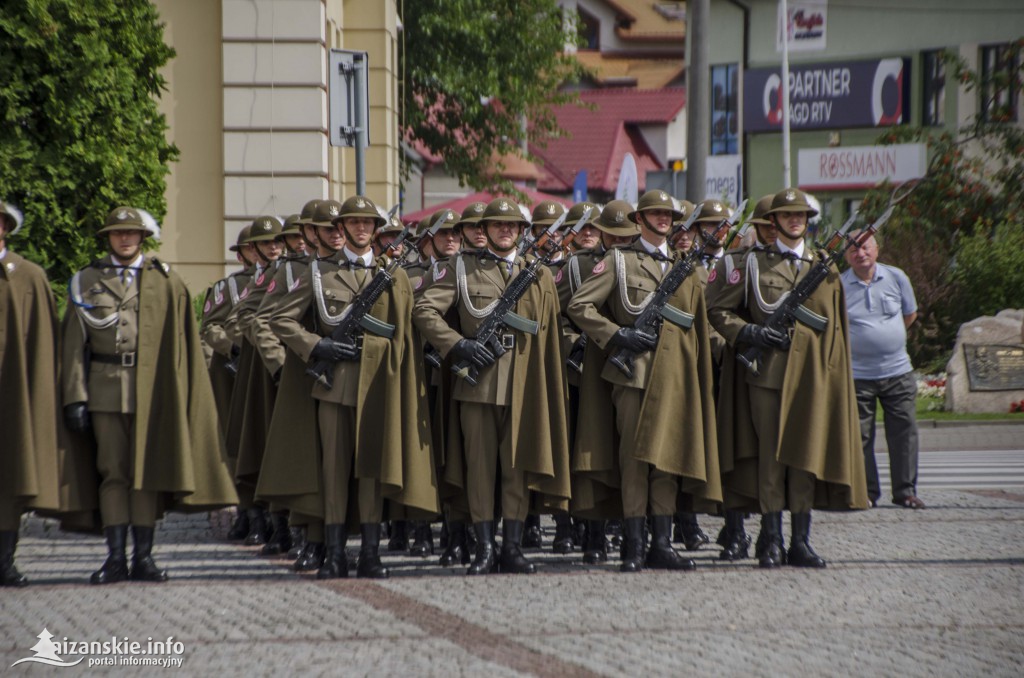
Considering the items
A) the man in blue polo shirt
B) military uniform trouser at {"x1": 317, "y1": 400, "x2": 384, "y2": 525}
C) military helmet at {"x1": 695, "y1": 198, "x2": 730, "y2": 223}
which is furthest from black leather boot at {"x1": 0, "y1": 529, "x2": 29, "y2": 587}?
the man in blue polo shirt

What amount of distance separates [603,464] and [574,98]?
25400 mm

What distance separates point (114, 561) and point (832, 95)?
40078 millimetres

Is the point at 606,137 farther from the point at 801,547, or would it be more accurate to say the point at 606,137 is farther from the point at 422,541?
the point at 801,547

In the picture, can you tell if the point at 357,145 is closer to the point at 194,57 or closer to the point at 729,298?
the point at 729,298

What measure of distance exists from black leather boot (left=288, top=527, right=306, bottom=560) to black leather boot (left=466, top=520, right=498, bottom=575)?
4.62ft

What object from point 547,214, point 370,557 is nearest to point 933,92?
point 547,214

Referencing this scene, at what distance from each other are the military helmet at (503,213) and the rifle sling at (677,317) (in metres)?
1.01

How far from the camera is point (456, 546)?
10.7m

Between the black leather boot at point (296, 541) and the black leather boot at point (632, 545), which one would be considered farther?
the black leather boot at point (296, 541)

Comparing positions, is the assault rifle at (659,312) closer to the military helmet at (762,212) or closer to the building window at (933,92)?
the military helmet at (762,212)

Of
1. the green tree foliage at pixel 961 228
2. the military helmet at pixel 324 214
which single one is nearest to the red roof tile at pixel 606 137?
the green tree foliage at pixel 961 228

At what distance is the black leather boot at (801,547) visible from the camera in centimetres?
998

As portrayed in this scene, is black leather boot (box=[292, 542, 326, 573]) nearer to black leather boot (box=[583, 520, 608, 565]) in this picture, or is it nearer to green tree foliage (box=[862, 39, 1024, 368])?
black leather boot (box=[583, 520, 608, 565])

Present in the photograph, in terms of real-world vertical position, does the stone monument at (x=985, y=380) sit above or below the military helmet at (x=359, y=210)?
below
